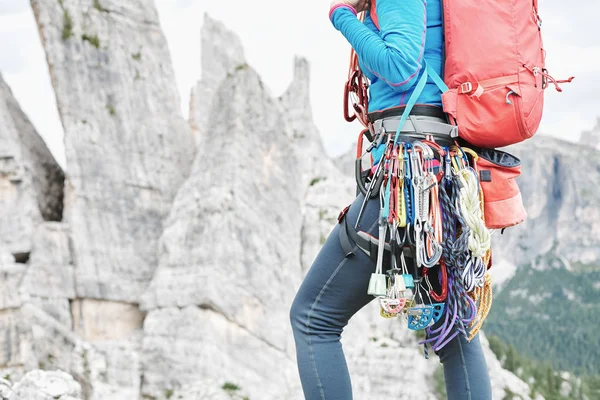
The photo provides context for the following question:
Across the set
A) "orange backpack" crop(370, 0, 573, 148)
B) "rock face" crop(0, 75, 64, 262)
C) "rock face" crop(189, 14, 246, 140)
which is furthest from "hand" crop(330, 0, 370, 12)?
"rock face" crop(189, 14, 246, 140)

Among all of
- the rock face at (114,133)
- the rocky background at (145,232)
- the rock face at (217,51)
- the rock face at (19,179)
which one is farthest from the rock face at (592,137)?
the rock face at (19,179)

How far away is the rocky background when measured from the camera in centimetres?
1538

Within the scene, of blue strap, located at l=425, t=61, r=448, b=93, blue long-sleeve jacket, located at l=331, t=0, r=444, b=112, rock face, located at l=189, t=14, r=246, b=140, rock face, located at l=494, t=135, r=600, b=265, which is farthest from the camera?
rock face, located at l=494, t=135, r=600, b=265

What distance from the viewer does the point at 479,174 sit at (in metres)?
2.46

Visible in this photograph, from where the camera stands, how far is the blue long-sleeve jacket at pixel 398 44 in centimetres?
226

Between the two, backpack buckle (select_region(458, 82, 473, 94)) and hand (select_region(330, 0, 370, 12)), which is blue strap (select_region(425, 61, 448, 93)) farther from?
hand (select_region(330, 0, 370, 12))

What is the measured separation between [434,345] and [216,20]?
91.4 feet

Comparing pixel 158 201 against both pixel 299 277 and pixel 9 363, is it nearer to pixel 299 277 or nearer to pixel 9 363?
pixel 299 277

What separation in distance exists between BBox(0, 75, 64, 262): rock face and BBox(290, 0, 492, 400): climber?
14621 mm

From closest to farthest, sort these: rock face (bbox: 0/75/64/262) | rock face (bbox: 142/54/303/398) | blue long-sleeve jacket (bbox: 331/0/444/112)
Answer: blue long-sleeve jacket (bbox: 331/0/444/112) < rock face (bbox: 0/75/64/262) < rock face (bbox: 142/54/303/398)

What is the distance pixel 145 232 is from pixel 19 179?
349cm

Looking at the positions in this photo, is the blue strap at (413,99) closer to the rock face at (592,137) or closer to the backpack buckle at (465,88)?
the backpack buckle at (465,88)

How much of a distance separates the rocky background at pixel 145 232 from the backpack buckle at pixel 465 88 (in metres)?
13.4

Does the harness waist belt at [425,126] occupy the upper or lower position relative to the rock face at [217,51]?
lower
